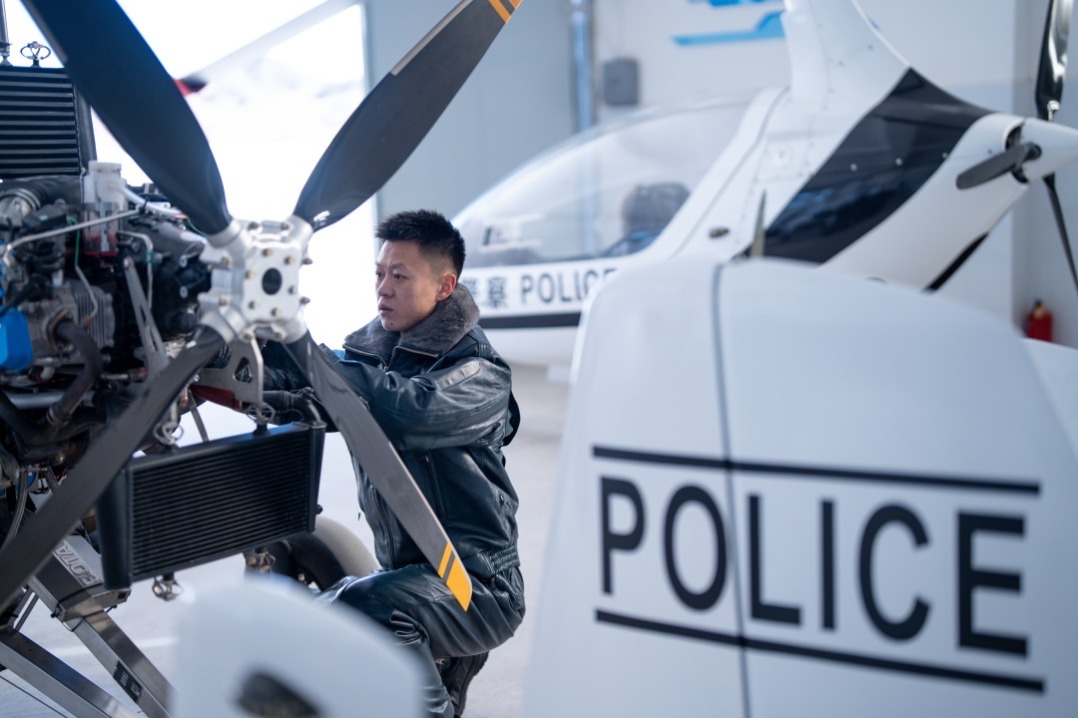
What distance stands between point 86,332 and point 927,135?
5.19m

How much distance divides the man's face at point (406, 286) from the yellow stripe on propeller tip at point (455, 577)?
2.28 ft

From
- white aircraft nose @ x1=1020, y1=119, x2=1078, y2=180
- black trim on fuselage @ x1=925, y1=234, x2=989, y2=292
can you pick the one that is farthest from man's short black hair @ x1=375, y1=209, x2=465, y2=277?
black trim on fuselage @ x1=925, y1=234, x2=989, y2=292

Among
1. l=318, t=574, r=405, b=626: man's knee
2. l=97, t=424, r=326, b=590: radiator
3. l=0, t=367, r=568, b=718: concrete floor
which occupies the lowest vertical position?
l=0, t=367, r=568, b=718: concrete floor

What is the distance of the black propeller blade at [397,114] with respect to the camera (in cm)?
249

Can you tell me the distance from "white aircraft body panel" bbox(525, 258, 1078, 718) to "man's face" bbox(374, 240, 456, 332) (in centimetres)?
155

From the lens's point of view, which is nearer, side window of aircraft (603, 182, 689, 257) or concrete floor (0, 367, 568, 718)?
concrete floor (0, 367, 568, 718)

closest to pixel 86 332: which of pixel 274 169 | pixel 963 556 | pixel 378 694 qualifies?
pixel 378 694

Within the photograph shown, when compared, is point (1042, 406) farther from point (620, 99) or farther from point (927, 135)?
point (620, 99)

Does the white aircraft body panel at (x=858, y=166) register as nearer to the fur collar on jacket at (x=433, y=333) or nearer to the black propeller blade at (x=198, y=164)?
the fur collar on jacket at (x=433, y=333)

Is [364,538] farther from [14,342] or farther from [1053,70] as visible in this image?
[1053,70]

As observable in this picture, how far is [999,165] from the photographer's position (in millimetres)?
5988

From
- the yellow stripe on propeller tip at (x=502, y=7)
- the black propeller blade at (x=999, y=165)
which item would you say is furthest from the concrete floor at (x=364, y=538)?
the black propeller blade at (x=999, y=165)

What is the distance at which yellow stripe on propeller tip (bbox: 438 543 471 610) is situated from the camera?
252 cm

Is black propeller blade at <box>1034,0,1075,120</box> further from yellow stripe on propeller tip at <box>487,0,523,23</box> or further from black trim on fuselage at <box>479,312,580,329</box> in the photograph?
yellow stripe on propeller tip at <box>487,0,523,23</box>
